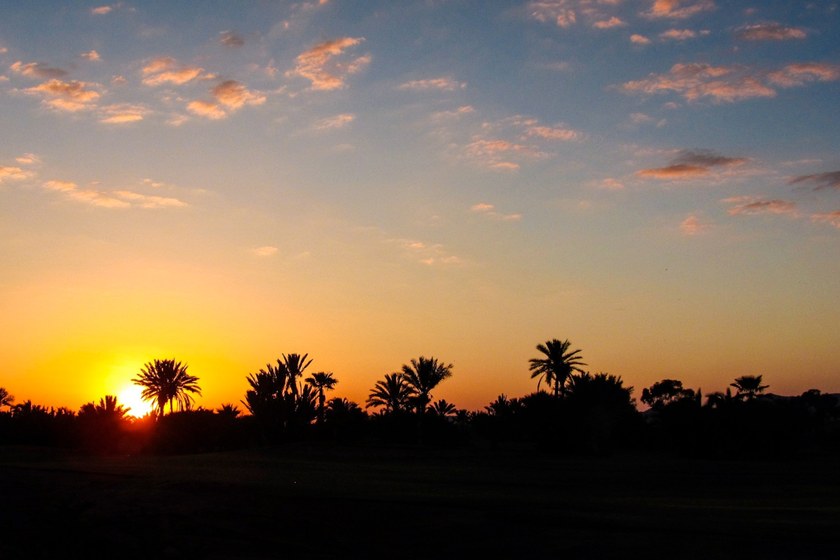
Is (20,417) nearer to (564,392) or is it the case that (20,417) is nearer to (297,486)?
(564,392)

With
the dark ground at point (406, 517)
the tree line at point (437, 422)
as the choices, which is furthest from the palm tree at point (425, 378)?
the dark ground at point (406, 517)

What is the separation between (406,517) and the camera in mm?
15281

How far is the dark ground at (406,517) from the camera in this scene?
40.8 feet

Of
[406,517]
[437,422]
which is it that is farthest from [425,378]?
[406,517]

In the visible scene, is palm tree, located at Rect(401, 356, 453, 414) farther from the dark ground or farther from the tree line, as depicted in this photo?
the dark ground

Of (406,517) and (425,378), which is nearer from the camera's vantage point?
(406,517)

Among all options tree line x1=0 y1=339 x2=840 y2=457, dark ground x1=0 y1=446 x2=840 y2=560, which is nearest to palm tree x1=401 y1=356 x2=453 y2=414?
tree line x1=0 y1=339 x2=840 y2=457

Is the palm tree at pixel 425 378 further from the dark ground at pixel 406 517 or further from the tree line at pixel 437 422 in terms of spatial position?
the dark ground at pixel 406 517

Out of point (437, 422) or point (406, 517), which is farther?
point (437, 422)

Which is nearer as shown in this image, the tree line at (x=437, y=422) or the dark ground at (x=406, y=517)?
Answer: the dark ground at (x=406, y=517)

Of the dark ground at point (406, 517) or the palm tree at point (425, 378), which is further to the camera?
the palm tree at point (425, 378)

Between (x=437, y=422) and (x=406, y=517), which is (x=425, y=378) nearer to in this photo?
(x=437, y=422)

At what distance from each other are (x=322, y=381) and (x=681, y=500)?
90615 mm

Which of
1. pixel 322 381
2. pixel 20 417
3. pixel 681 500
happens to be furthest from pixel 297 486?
pixel 322 381
